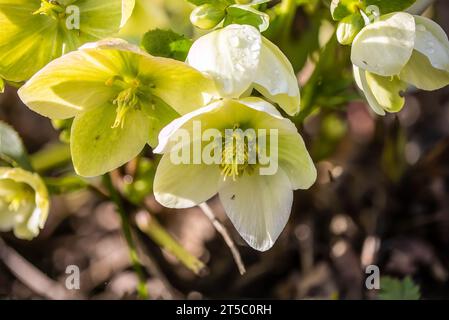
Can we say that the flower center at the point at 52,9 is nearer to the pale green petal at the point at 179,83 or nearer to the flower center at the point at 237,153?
the pale green petal at the point at 179,83

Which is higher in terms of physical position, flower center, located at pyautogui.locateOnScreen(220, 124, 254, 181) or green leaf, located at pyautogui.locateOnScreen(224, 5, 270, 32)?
green leaf, located at pyautogui.locateOnScreen(224, 5, 270, 32)

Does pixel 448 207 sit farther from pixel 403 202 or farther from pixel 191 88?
pixel 191 88

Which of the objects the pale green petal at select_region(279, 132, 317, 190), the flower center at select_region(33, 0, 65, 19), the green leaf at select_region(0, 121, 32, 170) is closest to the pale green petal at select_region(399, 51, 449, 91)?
the pale green petal at select_region(279, 132, 317, 190)

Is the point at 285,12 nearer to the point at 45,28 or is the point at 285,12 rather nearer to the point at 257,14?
the point at 257,14

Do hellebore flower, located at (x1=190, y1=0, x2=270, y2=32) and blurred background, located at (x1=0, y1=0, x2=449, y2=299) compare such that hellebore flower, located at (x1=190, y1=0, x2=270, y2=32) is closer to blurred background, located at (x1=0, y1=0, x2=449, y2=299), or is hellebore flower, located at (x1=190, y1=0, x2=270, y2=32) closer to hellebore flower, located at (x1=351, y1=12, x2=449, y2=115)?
hellebore flower, located at (x1=351, y1=12, x2=449, y2=115)

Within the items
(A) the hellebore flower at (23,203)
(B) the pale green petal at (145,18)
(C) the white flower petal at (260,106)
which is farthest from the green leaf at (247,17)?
(A) the hellebore flower at (23,203)
